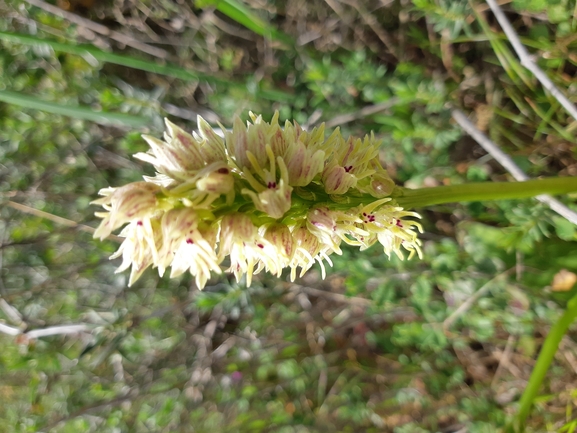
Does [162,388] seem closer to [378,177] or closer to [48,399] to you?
[48,399]

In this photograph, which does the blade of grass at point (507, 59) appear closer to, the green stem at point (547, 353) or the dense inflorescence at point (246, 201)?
the green stem at point (547, 353)

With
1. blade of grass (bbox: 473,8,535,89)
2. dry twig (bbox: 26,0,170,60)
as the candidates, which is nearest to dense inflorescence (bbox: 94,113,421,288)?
blade of grass (bbox: 473,8,535,89)

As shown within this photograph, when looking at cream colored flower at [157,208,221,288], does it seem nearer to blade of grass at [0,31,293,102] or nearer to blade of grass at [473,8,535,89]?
blade of grass at [0,31,293,102]

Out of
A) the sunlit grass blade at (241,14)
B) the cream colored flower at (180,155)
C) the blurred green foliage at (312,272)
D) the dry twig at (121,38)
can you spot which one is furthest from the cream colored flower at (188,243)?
the dry twig at (121,38)

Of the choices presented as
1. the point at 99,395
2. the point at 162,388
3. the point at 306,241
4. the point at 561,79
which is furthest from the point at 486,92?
the point at 99,395

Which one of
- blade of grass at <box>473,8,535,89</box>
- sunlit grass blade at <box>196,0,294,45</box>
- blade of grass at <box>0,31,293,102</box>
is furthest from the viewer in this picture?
blade of grass at <box>473,8,535,89</box>

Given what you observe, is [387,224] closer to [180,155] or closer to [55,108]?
[180,155]
